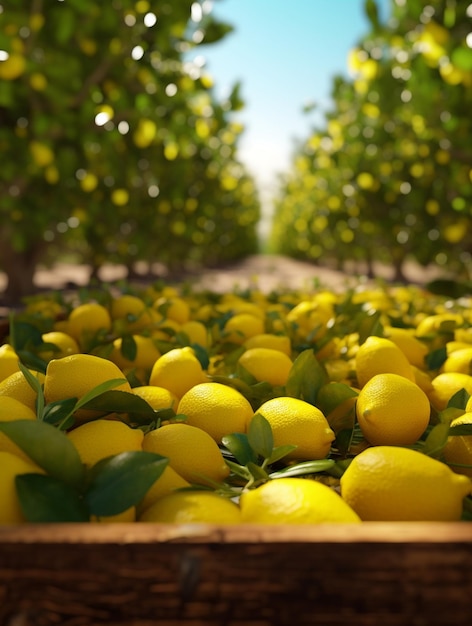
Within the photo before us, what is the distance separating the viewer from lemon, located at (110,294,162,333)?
6.16 ft

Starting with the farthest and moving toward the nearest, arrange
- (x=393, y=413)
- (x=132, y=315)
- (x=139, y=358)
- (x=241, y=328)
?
(x=132, y=315), (x=241, y=328), (x=139, y=358), (x=393, y=413)

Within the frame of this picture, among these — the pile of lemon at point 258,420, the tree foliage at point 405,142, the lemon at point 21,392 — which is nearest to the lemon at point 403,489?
the pile of lemon at point 258,420

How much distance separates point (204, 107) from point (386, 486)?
8.28m

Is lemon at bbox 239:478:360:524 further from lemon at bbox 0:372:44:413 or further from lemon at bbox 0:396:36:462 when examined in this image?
lemon at bbox 0:372:44:413

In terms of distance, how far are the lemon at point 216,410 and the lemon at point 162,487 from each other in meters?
0.21

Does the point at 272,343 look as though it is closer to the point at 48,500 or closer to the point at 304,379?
the point at 304,379

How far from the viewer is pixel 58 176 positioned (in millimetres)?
5309

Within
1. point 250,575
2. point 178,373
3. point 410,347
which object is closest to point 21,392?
point 178,373

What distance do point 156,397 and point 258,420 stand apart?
30 centimetres

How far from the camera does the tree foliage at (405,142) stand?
4.08 m

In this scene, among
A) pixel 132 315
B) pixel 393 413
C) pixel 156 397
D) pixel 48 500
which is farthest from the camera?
pixel 132 315

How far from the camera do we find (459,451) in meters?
0.95

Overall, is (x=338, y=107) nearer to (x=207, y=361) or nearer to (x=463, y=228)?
(x=463, y=228)

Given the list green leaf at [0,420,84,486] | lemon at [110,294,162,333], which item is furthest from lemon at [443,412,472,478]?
lemon at [110,294,162,333]
